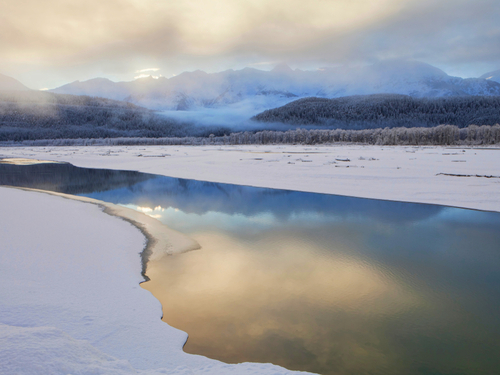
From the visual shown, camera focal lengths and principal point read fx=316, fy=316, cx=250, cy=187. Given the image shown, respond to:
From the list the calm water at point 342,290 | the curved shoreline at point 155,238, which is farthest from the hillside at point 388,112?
the curved shoreline at point 155,238

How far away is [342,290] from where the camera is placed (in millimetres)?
5902

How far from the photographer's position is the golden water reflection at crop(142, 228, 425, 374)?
165 inches

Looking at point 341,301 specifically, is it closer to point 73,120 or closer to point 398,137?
point 398,137

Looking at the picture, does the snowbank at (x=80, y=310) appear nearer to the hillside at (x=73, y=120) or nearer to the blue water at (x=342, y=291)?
the blue water at (x=342, y=291)

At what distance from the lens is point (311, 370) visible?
3.87 metres

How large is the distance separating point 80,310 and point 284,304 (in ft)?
10.3

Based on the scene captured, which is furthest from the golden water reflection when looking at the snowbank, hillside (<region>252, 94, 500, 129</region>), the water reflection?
hillside (<region>252, 94, 500, 129</region>)

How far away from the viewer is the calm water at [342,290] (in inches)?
167

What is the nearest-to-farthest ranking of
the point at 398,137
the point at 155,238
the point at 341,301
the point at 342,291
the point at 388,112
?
the point at 341,301 → the point at 342,291 → the point at 155,238 → the point at 398,137 → the point at 388,112

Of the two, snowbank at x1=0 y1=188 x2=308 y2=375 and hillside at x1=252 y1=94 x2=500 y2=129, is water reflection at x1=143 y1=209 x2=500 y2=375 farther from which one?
hillside at x1=252 y1=94 x2=500 y2=129

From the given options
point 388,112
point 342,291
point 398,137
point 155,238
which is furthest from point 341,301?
point 388,112

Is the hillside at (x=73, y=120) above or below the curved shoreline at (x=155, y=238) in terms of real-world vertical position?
above

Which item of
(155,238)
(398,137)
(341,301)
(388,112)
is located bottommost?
(341,301)

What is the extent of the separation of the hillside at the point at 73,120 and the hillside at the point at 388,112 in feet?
188
